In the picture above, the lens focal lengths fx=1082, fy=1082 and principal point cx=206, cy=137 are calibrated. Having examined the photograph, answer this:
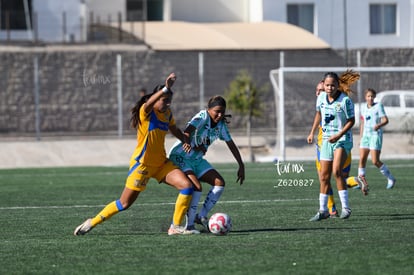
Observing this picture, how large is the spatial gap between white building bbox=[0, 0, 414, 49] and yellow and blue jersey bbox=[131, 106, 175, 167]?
1304 inches

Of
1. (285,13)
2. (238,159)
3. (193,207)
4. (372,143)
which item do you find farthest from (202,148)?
(285,13)

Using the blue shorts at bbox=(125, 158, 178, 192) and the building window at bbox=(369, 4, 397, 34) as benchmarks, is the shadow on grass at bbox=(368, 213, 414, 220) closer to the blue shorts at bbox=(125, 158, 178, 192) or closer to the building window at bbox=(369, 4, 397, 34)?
the blue shorts at bbox=(125, 158, 178, 192)

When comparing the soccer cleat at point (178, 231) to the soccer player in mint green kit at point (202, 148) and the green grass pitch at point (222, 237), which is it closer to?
the green grass pitch at point (222, 237)

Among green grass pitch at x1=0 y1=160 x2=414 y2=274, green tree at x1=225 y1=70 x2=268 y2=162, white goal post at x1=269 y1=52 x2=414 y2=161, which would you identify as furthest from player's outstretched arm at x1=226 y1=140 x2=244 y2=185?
green tree at x1=225 y1=70 x2=268 y2=162

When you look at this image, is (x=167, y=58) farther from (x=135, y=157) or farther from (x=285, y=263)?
(x=285, y=263)

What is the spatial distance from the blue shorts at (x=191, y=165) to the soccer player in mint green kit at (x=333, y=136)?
6.13ft

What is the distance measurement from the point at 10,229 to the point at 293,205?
4.83 metres

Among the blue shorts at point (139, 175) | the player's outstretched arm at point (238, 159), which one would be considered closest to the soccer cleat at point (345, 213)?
the player's outstretched arm at point (238, 159)

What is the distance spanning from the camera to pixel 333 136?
561 inches

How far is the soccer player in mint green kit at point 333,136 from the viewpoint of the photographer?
14320mm

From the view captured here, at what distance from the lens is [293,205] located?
1670 cm

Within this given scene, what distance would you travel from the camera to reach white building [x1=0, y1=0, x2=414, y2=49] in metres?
45.5

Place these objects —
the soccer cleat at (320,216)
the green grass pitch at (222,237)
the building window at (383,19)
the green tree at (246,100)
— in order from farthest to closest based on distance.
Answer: the building window at (383,19), the green tree at (246,100), the soccer cleat at (320,216), the green grass pitch at (222,237)

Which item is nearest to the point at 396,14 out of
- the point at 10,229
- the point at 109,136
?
the point at 109,136
